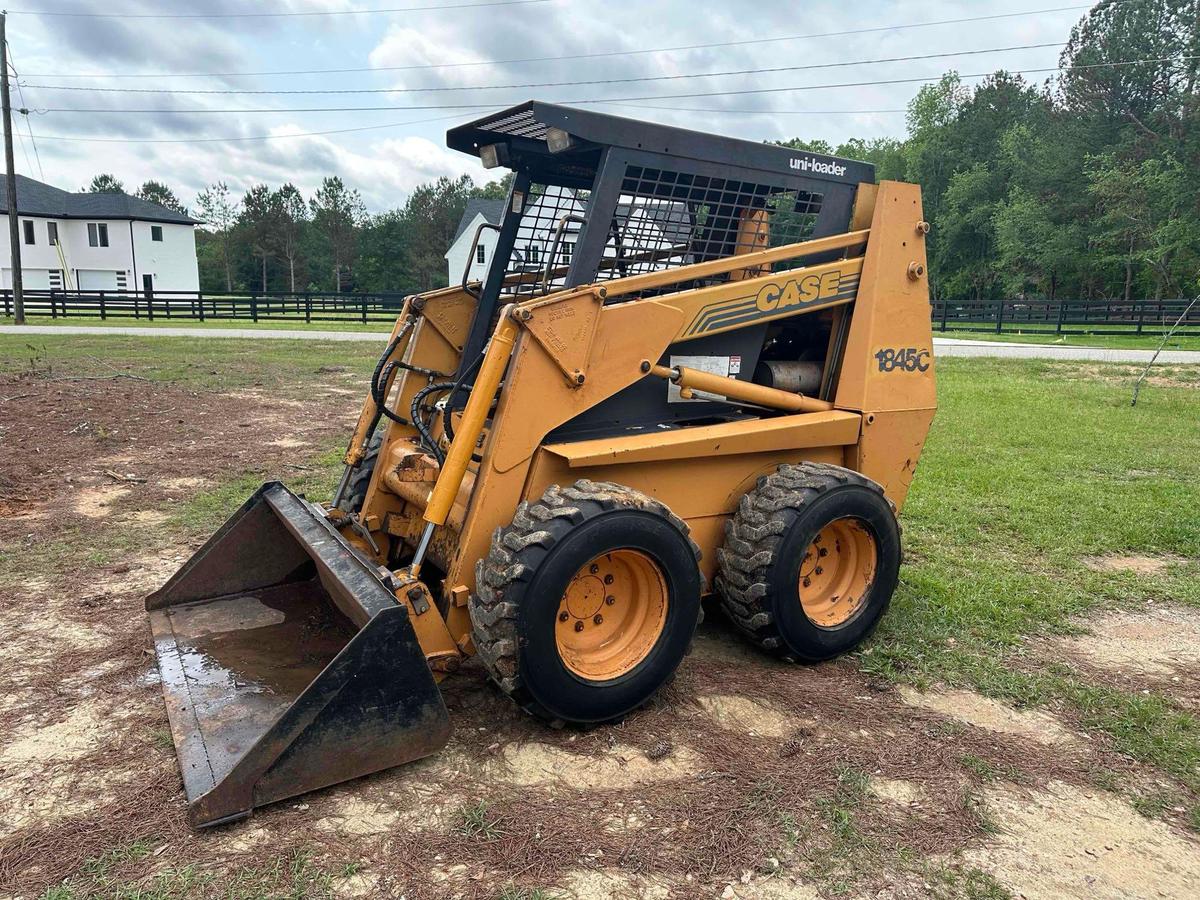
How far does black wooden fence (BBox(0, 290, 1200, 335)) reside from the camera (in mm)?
29078

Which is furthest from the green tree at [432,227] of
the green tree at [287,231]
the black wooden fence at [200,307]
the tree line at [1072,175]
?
the black wooden fence at [200,307]

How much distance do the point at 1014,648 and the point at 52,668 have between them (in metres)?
4.48

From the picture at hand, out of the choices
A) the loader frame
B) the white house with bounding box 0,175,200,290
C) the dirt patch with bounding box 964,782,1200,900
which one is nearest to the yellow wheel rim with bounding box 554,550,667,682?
the loader frame

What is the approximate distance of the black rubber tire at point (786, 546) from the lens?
369 cm

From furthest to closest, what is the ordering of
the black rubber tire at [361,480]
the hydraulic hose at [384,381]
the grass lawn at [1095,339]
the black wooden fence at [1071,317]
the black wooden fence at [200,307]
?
the black wooden fence at [200,307] < the black wooden fence at [1071,317] < the grass lawn at [1095,339] < the black rubber tire at [361,480] < the hydraulic hose at [384,381]

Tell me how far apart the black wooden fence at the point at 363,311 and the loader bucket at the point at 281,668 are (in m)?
28.7

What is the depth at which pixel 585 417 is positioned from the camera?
12.1 ft

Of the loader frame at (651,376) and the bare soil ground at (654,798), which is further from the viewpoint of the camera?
the loader frame at (651,376)

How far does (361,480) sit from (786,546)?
2297mm

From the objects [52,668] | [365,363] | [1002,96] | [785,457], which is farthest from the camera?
[1002,96]

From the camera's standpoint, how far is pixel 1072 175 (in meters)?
44.2

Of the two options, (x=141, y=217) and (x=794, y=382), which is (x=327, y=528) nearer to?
(x=794, y=382)

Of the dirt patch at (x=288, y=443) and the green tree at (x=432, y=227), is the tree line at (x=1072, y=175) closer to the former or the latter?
the green tree at (x=432, y=227)

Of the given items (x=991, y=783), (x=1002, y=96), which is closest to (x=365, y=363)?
(x=991, y=783)
